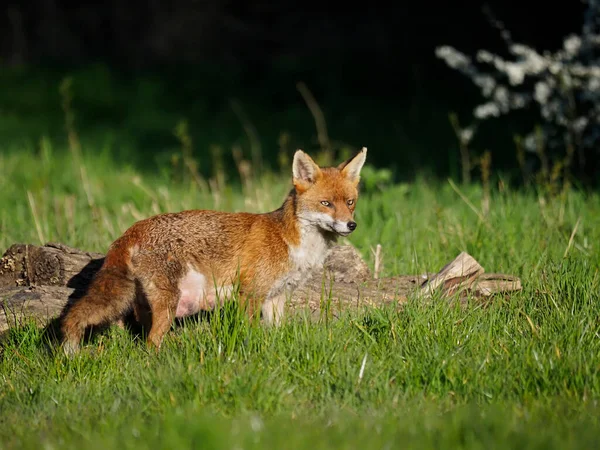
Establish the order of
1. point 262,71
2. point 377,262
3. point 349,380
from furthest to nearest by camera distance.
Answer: point 262,71
point 377,262
point 349,380

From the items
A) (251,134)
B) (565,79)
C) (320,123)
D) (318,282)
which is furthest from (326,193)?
(320,123)

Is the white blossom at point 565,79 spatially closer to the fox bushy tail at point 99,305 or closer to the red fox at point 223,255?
the red fox at point 223,255

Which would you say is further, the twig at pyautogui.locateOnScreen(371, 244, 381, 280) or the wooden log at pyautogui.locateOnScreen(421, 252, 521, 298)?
the twig at pyautogui.locateOnScreen(371, 244, 381, 280)

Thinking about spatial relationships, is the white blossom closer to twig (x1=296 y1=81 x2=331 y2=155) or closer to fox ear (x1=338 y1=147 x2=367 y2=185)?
twig (x1=296 y1=81 x2=331 y2=155)

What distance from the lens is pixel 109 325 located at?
592cm

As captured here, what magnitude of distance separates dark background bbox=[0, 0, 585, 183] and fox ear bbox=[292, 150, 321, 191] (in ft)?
20.2

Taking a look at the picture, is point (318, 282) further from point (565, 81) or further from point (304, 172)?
point (565, 81)

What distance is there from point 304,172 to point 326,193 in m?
0.28

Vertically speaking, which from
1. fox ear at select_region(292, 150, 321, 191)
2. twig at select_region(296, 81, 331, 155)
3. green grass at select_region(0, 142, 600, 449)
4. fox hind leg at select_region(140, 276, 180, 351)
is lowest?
green grass at select_region(0, 142, 600, 449)

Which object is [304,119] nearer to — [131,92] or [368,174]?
[131,92]

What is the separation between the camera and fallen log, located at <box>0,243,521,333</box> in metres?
5.96

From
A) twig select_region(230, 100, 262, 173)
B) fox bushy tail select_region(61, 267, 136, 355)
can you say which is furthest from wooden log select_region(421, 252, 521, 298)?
twig select_region(230, 100, 262, 173)

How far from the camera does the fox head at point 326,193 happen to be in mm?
6266

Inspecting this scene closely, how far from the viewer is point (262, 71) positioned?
18.8m
